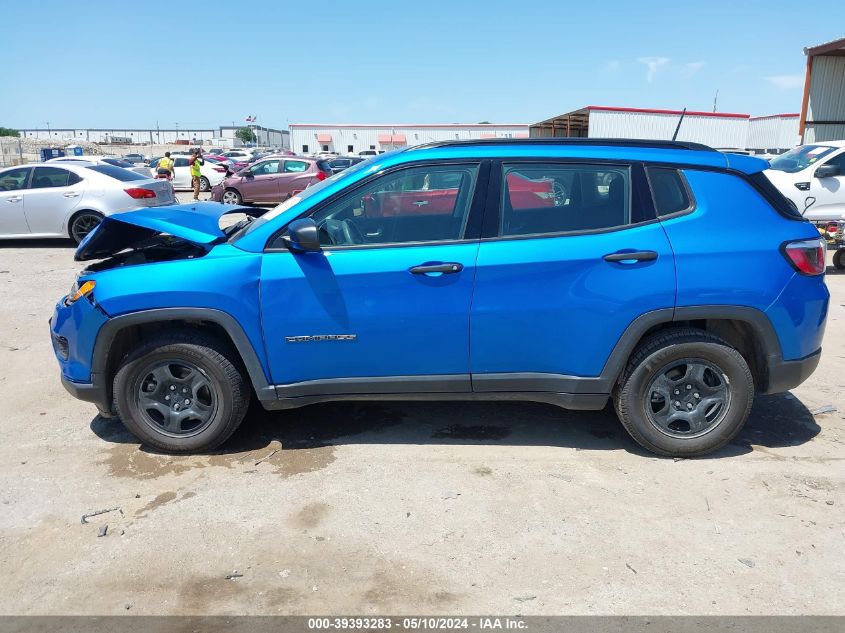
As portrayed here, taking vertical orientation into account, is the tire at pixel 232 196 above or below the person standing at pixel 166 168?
below

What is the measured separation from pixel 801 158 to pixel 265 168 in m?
13.5

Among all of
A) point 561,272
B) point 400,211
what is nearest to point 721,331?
point 561,272

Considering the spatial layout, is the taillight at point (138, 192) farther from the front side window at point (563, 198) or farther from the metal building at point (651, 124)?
the metal building at point (651, 124)

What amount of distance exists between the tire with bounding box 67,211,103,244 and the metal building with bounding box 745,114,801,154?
38.0 metres

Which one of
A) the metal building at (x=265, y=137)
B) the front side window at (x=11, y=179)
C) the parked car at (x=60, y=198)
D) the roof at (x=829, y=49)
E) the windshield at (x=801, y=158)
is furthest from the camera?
the metal building at (x=265, y=137)

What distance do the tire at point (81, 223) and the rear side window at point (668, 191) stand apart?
425 inches

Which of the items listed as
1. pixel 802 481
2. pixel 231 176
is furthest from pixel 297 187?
pixel 802 481

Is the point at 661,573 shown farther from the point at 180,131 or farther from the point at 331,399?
the point at 180,131

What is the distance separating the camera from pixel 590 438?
173 inches

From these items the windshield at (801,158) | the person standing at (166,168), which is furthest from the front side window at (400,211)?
the person standing at (166,168)

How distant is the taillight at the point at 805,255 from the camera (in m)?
→ 3.79

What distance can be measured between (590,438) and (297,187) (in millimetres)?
15543

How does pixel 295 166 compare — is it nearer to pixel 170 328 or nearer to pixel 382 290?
pixel 170 328

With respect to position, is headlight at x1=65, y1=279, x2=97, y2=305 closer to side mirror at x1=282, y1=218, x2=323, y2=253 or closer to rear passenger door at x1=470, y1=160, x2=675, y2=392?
side mirror at x1=282, y1=218, x2=323, y2=253
